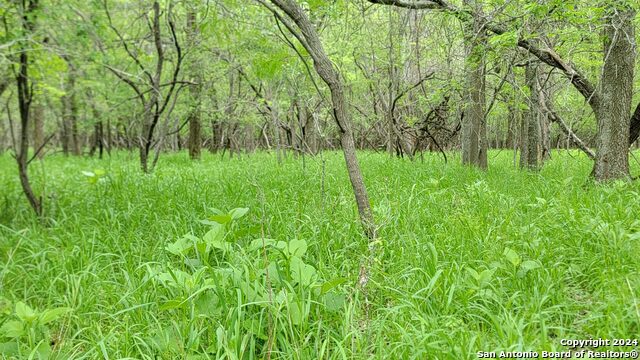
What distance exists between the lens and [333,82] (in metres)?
3.09

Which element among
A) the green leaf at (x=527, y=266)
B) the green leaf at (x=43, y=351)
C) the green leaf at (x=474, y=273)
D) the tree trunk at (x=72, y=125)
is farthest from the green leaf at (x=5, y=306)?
the tree trunk at (x=72, y=125)

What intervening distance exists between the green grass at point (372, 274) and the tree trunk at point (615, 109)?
50cm

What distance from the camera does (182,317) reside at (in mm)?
2154

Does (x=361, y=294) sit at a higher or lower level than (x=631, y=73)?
lower

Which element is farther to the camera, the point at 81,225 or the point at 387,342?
the point at 81,225

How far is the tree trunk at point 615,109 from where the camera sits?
479 cm

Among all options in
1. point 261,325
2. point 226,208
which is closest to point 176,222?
point 226,208

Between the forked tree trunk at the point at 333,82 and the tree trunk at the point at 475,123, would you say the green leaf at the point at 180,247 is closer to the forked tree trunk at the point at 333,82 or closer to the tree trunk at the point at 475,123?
the forked tree trunk at the point at 333,82

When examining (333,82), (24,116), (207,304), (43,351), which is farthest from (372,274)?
(24,116)

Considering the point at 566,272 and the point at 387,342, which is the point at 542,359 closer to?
the point at 387,342

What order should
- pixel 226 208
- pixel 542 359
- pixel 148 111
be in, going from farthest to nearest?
1. pixel 148 111
2. pixel 226 208
3. pixel 542 359

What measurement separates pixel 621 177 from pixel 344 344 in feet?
15.6

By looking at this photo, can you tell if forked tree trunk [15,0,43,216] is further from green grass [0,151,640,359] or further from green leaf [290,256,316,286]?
green leaf [290,256,316,286]

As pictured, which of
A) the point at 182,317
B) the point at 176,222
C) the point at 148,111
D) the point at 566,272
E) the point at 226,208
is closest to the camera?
the point at 182,317
